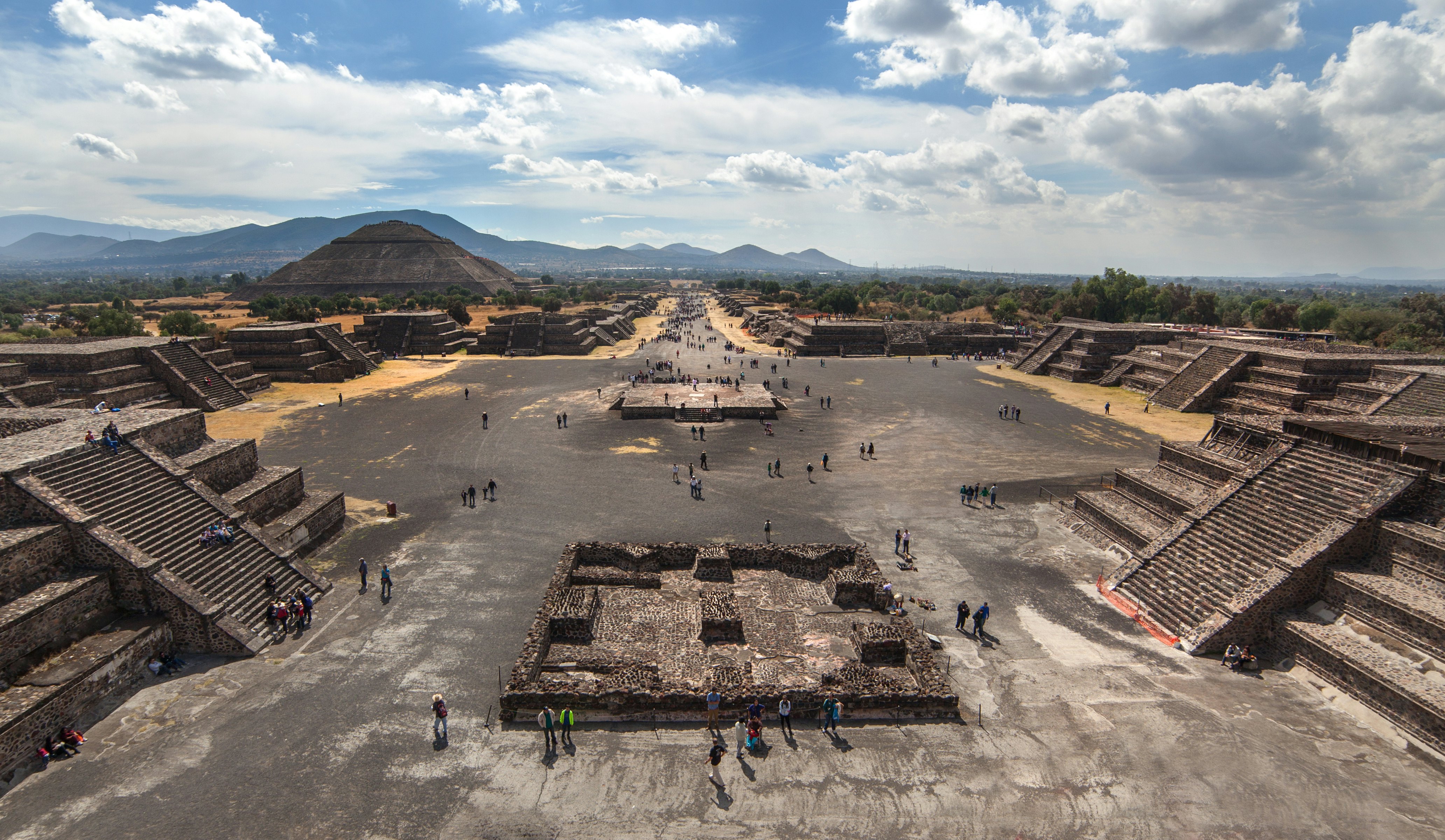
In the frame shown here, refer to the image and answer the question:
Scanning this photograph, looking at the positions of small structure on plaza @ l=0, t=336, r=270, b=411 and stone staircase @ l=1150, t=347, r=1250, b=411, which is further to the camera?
stone staircase @ l=1150, t=347, r=1250, b=411

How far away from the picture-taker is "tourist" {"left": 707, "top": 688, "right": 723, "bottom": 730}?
12656 millimetres

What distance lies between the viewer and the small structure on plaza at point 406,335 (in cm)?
6944

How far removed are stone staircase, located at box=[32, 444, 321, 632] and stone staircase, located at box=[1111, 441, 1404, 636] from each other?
24.3 meters

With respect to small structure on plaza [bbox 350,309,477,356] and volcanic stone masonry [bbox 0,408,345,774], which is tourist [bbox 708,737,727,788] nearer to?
volcanic stone masonry [bbox 0,408,345,774]

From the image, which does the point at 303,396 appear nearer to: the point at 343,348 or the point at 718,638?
the point at 343,348

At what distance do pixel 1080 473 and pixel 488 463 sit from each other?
2866 centimetres

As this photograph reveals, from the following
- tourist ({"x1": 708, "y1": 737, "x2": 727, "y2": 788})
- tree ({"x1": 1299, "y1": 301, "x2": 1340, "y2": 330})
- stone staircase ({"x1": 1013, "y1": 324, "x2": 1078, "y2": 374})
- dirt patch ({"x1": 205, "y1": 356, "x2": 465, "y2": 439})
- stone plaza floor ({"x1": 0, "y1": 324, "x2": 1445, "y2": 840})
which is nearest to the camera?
stone plaza floor ({"x1": 0, "y1": 324, "x2": 1445, "y2": 840})

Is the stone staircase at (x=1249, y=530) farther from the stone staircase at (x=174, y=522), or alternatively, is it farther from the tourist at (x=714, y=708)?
the stone staircase at (x=174, y=522)

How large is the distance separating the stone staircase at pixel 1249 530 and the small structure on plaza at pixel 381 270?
5923 inches

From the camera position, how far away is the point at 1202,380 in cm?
4491

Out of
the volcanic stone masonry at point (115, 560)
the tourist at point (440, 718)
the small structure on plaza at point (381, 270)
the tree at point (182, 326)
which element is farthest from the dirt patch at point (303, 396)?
the small structure on plaza at point (381, 270)

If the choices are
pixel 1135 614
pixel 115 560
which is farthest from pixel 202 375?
pixel 1135 614

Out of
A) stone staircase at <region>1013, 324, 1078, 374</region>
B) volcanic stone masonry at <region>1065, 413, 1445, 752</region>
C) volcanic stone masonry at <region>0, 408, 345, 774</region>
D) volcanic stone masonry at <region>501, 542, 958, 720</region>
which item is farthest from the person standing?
stone staircase at <region>1013, 324, 1078, 374</region>

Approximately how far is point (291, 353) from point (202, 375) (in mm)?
9991
